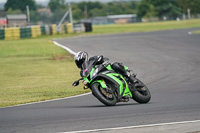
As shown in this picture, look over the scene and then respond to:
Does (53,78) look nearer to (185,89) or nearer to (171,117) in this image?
(185,89)

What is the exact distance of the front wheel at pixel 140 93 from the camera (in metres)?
9.52

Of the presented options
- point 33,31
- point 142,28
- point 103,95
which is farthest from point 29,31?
point 103,95

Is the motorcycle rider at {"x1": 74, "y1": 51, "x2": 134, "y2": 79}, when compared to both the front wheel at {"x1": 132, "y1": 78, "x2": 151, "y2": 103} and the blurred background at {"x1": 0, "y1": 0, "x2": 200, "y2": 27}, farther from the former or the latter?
the blurred background at {"x1": 0, "y1": 0, "x2": 200, "y2": 27}

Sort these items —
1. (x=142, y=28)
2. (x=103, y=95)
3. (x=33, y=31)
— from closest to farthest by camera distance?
(x=103, y=95) < (x=33, y=31) < (x=142, y=28)

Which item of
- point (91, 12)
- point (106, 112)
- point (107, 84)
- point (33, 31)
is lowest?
point (91, 12)

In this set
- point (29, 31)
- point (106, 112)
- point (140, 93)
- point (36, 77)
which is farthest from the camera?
point (29, 31)

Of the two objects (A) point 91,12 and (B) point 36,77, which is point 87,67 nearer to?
(B) point 36,77

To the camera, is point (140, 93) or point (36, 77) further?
point (36, 77)

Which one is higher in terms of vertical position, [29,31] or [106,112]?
[106,112]

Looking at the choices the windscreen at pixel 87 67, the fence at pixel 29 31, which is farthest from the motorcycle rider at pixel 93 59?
the fence at pixel 29 31

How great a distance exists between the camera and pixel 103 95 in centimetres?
912

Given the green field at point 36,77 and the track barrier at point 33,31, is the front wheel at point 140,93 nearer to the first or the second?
the green field at point 36,77

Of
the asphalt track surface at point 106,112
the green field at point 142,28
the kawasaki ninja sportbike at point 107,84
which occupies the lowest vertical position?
the green field at point 142,28

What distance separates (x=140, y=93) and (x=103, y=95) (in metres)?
0.95
